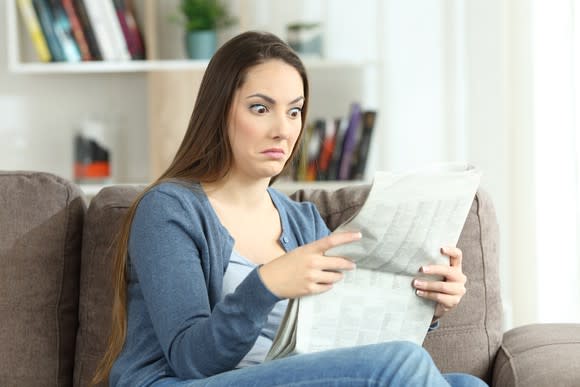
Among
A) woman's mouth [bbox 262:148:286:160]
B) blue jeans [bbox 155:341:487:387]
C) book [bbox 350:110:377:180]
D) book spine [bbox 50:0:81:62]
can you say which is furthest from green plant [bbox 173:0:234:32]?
blue jeans [bbox 155:341:487:387]

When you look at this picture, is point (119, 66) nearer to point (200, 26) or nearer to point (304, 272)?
point (200, 26)

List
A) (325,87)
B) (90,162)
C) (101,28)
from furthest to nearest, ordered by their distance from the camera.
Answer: (325,87), (90,162), (101,28)

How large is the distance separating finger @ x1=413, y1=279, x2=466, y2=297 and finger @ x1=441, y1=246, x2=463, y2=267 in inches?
1.2

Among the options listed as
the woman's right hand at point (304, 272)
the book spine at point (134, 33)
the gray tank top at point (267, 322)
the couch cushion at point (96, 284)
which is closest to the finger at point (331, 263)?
the woman's right hand at point (304, 272)

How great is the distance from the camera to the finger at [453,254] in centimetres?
147

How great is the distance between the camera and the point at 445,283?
1503mm

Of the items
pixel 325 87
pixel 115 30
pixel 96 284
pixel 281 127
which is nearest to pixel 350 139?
pixel 325 87

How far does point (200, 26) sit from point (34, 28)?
572mm

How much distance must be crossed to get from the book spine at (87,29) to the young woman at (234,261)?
178 centimetres

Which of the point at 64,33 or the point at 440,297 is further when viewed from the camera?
the point at 64,33

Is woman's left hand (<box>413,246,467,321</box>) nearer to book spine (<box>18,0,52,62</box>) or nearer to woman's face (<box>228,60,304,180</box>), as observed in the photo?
woman's face (<box>228,60,304,180</box>)

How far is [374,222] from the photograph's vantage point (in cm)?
135

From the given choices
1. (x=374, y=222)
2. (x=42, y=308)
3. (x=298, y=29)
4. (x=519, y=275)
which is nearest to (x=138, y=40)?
(x=298, y=29)

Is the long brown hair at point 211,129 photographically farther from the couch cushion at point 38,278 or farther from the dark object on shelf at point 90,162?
the dark object on shelf at point 90,162
